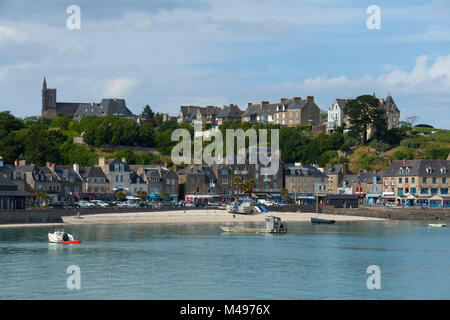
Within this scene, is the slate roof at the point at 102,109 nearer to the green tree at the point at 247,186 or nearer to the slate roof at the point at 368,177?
the green tree at the point at 247,186

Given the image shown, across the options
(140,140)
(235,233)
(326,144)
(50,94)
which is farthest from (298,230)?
(50,94)

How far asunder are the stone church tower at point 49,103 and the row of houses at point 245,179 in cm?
6208

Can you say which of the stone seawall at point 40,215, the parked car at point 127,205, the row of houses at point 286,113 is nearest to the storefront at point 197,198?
the parked car at point 127,205

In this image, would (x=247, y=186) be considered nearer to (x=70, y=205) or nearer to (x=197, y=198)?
(x=197, y=198)

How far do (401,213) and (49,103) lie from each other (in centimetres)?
10399

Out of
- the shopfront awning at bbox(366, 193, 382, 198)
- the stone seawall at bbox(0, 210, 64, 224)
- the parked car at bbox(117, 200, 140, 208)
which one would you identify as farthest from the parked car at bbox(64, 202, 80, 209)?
the shopfront awning at bbox(366, 193, 382, 198)

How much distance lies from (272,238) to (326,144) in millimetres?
72382

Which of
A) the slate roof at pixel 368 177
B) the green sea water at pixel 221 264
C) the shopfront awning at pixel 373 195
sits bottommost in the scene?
the green sea water at pixel 221 264

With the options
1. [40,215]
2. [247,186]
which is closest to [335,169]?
[247,186]

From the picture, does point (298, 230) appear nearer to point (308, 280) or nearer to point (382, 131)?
point (308, 280)

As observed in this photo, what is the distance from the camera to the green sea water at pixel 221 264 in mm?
44562

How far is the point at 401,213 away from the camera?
379 ft

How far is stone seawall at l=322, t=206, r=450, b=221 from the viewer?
375 ft
